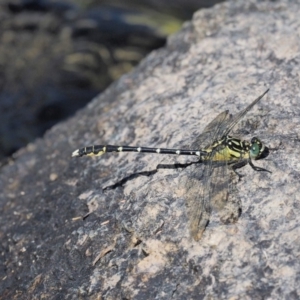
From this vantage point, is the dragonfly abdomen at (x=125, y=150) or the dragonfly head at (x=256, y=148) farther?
the dragonfly abdomen at (x=125, y=150)

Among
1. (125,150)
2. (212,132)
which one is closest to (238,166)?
(212,132)

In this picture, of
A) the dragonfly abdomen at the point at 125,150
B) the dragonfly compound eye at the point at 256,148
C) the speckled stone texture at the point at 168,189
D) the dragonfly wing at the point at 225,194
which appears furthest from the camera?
the dragonfly abdomen at the point at 125,150

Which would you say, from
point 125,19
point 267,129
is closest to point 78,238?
point 267,129

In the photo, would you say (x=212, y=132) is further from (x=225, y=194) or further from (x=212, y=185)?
(x=225, y=194)

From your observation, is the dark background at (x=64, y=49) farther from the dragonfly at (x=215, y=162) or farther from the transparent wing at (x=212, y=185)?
the transparent wing at (x=212, y=185)

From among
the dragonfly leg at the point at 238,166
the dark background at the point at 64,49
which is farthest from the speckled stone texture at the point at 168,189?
the dark background at the point at 64,49

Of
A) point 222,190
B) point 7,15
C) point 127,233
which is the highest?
point 222,190

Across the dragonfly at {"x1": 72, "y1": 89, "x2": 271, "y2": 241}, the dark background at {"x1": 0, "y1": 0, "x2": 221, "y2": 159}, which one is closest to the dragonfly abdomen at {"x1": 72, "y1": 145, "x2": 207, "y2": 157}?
the dragonfly at {"x1": 72, "y1": 89, "x2": 271, "y2": 241}

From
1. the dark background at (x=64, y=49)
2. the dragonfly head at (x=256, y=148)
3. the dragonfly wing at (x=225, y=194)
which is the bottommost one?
the dark background at (x=64, y=49)

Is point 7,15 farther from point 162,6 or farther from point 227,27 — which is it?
point 227,27
